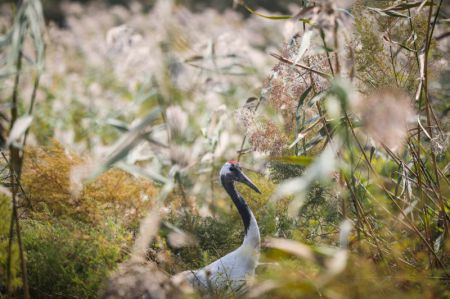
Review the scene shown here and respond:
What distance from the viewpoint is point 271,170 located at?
2.24 metres

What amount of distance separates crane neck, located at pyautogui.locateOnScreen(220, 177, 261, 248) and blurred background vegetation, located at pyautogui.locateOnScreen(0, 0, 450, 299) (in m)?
0.10

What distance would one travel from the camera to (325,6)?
1.25 meters

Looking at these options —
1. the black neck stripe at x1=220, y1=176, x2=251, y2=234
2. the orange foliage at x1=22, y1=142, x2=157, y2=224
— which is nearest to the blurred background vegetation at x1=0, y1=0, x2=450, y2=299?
the orange foliage at x1=22, y1=142, x2=157, y2=224

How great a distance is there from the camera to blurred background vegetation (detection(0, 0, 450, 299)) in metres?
1.36

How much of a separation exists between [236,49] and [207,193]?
841 millimetres

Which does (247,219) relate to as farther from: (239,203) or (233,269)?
(233,269)

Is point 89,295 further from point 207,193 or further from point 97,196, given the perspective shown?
point 207,193

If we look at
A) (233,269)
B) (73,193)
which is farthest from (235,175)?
(73,193)

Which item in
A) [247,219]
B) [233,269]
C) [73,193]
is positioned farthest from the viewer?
[73,193]

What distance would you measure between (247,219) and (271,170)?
0.69ft

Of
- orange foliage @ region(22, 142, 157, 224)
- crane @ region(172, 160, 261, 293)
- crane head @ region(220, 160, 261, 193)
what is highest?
crane head @ region(220, 160, 261, 193)

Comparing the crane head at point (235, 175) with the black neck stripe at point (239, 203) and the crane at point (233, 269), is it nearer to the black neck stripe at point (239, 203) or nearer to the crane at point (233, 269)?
the black neck stripe at point (239, 203)

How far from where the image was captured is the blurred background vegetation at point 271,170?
136cm

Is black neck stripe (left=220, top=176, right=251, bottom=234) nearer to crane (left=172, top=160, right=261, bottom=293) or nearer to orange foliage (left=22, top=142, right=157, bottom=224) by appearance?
crane (left=172, top=160, right=261, bottom=293)
